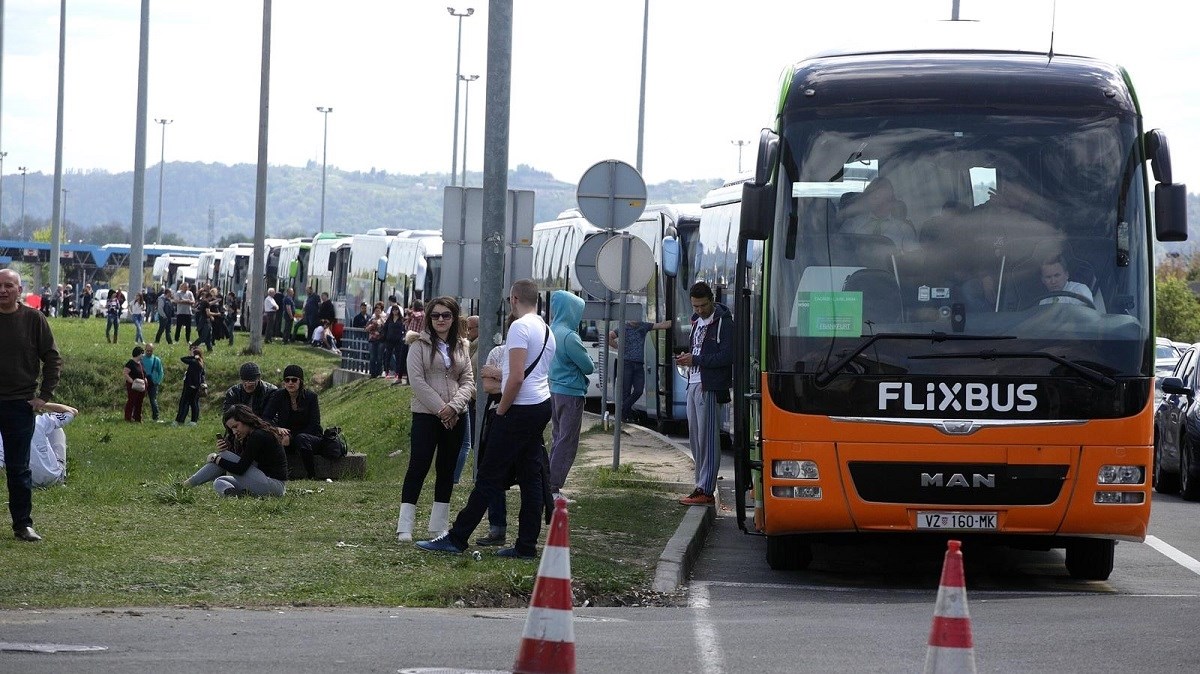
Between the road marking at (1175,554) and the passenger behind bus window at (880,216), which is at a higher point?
the passenger behind bus window at (880,216)

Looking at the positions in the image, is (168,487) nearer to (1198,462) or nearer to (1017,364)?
(1017,364)

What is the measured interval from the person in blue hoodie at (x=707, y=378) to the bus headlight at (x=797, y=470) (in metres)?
4.03

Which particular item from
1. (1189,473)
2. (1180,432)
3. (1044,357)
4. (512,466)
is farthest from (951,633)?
(1180,432)

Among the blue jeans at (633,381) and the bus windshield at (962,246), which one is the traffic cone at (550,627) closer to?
the bus windshield at (962,246)

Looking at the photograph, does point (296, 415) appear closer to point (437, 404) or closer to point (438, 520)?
point (438, 520)

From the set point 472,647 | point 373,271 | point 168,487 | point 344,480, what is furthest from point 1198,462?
point 373,271

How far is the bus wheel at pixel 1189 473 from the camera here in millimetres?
19266

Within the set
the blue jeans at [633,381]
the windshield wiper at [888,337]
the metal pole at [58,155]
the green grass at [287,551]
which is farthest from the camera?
the metal pole at [58,155]

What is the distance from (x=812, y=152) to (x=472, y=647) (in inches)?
174

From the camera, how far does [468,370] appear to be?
12680 mm

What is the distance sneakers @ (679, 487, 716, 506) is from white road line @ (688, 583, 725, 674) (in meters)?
4.15

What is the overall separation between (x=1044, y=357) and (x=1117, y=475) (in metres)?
0.83

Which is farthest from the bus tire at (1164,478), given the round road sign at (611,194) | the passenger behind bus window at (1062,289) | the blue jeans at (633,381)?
the passenger behind bus window at (1062,289)

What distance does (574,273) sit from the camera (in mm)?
25688
